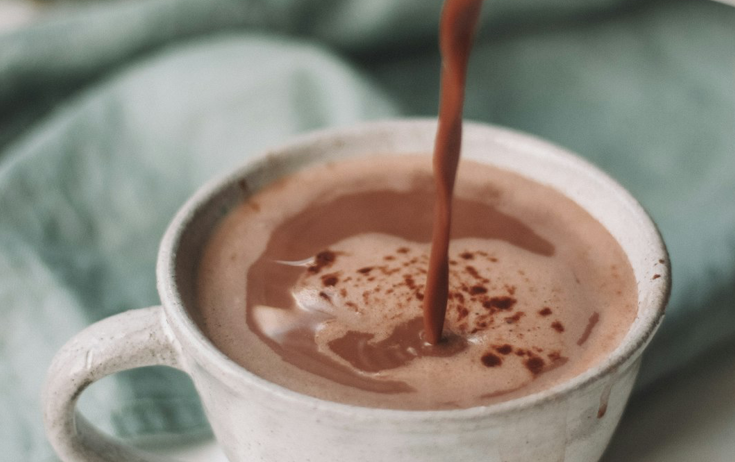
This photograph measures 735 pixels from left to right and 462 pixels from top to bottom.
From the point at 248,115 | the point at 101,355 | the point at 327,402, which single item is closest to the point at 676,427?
the point at 327,402

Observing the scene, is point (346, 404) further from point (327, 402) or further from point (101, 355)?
point (101, 355)

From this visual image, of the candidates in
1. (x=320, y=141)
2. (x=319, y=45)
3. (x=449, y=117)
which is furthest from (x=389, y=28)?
(x=449, y=117)

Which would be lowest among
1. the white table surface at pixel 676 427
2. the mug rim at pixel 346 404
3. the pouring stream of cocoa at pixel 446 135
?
the white table surface at pixel 676 427

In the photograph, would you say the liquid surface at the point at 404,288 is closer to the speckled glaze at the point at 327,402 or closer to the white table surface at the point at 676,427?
the speckled glaze at the point at 327,402

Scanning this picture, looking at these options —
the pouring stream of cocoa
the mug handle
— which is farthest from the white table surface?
the pouring stream of cocoa

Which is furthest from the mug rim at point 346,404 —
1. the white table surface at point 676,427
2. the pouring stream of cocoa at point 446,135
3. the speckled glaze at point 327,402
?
the white table surface at point 676,427

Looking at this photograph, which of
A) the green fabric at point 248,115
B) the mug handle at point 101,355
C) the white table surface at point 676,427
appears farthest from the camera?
the green fabric at point 248,115

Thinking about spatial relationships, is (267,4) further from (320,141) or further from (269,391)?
(269,391)

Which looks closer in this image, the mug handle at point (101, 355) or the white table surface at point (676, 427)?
the mug handle at point (101, 355)
